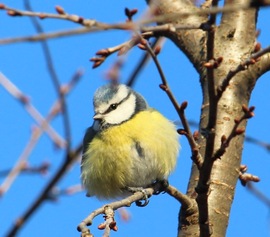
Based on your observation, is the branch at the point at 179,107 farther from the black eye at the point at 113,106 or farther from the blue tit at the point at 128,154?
→ the black eye at the point at 113,106

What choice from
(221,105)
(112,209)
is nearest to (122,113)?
(221,105)

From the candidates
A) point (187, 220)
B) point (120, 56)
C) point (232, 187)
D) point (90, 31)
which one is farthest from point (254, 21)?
point (90, 31)

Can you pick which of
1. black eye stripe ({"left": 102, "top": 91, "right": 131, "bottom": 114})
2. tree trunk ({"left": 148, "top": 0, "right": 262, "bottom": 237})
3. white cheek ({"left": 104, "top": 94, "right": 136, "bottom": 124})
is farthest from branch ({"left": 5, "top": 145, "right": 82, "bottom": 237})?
black eye stripe ({"left": 102, "top": 91, "right": 131, "bottom": 114})

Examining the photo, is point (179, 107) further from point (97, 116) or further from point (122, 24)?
A: point (97, 116)

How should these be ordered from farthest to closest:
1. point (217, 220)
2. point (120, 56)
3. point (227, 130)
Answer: point (227, 130)
point (217, 220)
point (120, 56)

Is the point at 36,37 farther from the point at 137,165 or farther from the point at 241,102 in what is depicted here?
the point at 137,165

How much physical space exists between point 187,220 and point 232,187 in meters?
0.27

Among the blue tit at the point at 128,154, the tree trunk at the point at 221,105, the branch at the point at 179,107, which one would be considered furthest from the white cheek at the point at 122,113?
the branch at the point at 179,107

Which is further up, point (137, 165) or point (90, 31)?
point (137, 165)

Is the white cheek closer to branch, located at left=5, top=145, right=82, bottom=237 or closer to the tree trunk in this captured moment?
the tree trunk

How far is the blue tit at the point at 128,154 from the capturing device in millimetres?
3525

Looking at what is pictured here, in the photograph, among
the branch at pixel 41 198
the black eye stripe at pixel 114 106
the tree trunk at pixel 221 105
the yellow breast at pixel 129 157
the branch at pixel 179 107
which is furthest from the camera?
the black eye stripe at pixel 114 106

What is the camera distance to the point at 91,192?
3.73 m

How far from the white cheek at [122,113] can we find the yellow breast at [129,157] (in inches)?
5.0
